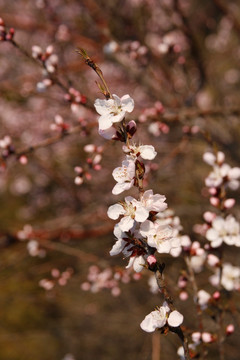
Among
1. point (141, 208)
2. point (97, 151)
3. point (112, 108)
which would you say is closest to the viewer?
point (141, 208)

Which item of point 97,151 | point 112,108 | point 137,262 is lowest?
point 137,262

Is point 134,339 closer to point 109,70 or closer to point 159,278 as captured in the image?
point 159,278

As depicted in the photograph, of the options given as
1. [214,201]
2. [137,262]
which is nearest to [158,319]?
[137,262]

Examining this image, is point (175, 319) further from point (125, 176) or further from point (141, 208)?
point (125, 176)

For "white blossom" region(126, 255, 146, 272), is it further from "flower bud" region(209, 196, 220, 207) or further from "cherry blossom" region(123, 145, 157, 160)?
"flower bud" region(209, 196, 220, 207)

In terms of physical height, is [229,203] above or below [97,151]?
below

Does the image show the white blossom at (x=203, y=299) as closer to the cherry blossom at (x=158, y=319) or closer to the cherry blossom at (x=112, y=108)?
the cherry blossom at (x=158, y=319)

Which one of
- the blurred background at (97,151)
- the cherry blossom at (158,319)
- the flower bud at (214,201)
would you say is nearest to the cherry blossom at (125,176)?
the cherry blossom at (158,319)

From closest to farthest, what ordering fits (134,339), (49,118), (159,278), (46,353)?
(159,278) → (134,339) → (46,353) → (49,118)

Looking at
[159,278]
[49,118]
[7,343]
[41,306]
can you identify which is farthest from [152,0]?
[7,343]
